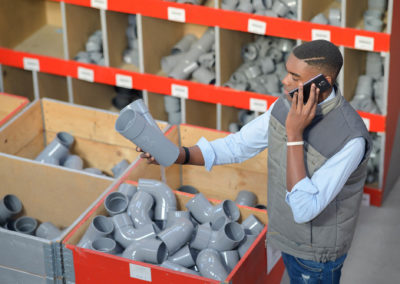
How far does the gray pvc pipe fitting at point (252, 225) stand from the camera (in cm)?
317

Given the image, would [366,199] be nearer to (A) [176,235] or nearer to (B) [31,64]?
(A) [176,235]

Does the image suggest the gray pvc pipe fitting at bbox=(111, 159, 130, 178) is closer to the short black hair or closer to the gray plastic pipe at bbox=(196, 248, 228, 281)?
the gray plastic pipe at bbox=(196, 248, 228, 281)

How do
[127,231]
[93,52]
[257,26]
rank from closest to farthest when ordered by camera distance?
1. [127,231]
2. [257,26]
3. [93,52]

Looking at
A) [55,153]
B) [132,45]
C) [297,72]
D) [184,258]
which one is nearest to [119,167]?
[55,153]

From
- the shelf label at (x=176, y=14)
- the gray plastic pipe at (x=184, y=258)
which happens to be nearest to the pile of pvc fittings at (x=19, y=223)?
the gray plastic pipe at (x=184, y=258)

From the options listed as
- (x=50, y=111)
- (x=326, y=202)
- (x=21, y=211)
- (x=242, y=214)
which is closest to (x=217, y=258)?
(x=242, y=214)

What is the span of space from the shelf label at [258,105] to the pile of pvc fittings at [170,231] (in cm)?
118

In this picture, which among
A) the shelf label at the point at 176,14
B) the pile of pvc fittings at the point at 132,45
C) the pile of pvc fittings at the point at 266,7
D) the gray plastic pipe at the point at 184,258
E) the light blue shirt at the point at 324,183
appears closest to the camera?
the light blue shirt at the point at 324,183

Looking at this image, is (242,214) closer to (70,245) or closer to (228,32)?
(70,245)

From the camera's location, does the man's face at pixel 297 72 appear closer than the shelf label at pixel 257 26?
Yes

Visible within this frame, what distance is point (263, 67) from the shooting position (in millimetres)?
4496

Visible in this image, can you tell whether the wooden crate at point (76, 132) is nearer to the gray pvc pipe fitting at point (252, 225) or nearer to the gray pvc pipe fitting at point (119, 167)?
the gray pvc pipe fitting at point (119, 167)

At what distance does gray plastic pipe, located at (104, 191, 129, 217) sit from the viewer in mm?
3309

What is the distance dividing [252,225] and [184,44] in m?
1.95
